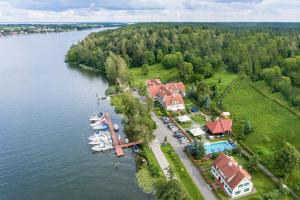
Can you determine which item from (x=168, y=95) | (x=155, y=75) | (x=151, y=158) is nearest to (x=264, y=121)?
(x=168, y=95)

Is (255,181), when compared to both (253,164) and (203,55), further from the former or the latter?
(203,55)

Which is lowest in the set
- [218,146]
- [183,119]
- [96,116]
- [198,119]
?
[218,146]

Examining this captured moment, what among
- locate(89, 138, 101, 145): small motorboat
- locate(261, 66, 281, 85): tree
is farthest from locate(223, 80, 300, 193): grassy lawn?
locate(89, 138, 101, 145): small motorboat

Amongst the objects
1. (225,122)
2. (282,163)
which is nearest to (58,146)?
(225,122)

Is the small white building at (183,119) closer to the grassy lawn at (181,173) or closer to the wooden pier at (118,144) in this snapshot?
the grassy lawn at (181,173)

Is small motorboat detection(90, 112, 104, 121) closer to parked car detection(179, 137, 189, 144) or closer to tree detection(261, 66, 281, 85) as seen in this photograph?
parked car detection(179, 137, 189, 144)

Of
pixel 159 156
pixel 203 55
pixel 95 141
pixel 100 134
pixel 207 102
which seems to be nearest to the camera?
pixel 159 156
